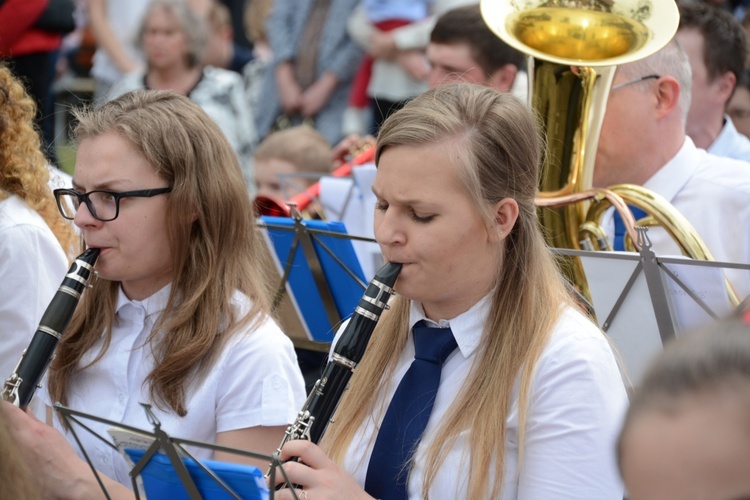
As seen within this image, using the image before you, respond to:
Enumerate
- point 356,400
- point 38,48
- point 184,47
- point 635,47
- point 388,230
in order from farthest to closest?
point 184,47 < point 38,48 < point 635,47 < point 356,400 < point 388,230

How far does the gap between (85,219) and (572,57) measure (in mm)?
1508

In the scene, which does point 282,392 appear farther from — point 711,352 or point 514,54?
point 514,54

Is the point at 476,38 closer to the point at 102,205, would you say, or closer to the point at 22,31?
the point at 102,205

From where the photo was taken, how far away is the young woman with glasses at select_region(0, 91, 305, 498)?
2.15 meters

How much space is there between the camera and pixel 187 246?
2.30 metres

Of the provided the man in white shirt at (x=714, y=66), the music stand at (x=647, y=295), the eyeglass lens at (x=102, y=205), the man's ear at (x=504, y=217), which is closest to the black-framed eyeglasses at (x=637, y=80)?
the man in white shirt at (x=714, y=66)

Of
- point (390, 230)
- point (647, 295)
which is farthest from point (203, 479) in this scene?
point (647, 295)

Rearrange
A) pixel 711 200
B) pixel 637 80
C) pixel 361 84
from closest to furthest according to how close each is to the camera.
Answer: pixel 711 200, pixel 637 80, pixel 361 84

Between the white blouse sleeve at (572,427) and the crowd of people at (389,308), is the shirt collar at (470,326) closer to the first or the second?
the crowd of people at (389,308)

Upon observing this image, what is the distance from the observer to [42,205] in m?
2.67

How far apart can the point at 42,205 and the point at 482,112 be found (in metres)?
1.27

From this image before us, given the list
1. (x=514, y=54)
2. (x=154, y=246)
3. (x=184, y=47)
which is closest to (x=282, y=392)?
(x=154, y=246)

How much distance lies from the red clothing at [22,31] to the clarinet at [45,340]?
2713mm

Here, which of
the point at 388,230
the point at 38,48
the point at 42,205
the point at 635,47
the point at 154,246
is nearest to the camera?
the point at 388,230
